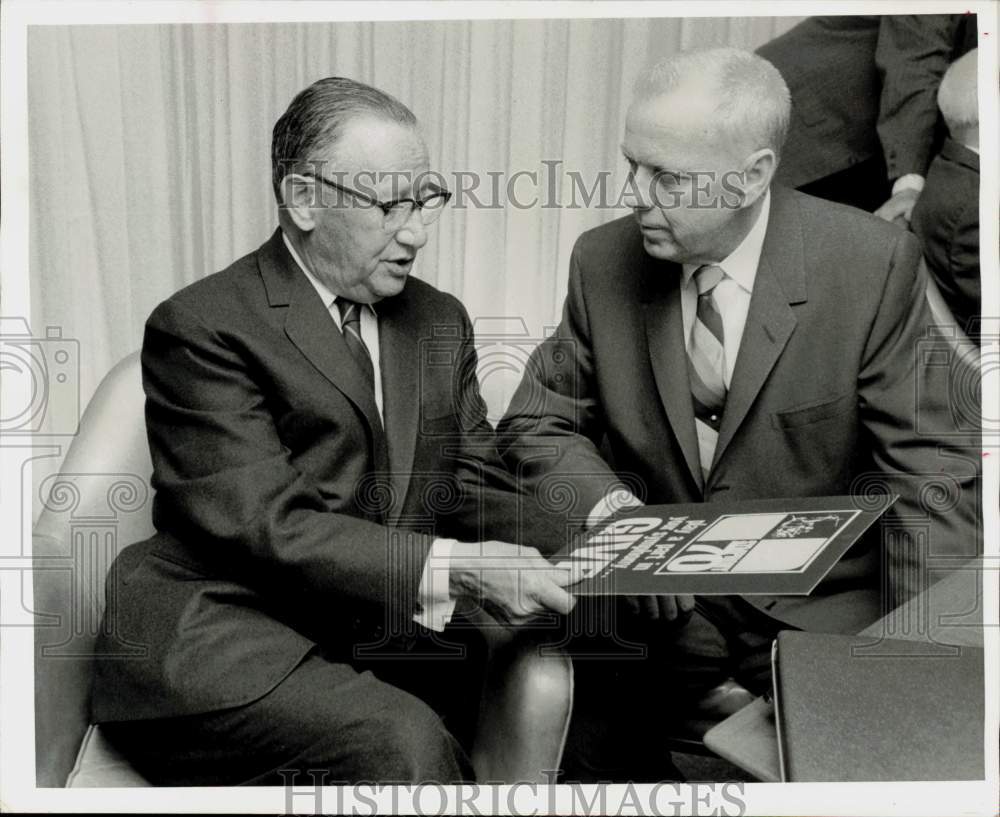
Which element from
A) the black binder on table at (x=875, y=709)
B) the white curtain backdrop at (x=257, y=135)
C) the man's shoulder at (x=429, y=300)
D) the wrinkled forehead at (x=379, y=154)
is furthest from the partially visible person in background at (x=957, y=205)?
the wrinkled forehead at (x=379, y=154)

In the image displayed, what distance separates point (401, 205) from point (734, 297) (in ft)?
2.90

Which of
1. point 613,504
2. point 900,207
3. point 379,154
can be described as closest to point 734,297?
point 900,207

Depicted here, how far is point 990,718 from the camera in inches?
137

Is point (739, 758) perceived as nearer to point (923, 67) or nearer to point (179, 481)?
point (179, 481)

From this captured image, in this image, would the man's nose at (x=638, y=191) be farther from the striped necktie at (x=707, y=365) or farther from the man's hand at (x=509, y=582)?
the man's hand at (x=509, y=582)

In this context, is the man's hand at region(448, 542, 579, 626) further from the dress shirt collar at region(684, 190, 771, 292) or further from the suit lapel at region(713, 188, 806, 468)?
the dress shirt collar at region(684, 190, 771, 292)

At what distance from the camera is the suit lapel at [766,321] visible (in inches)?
132

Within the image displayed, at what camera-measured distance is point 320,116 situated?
3.33 meters

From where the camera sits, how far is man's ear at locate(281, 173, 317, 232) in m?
3.32

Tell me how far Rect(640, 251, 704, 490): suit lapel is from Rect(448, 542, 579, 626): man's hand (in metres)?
0.45

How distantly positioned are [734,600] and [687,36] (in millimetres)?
1462

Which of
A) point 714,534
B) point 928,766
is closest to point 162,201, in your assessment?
point 714,534

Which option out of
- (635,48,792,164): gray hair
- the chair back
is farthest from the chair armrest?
(635,48,792,164): gray hair

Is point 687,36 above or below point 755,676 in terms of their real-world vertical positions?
above
